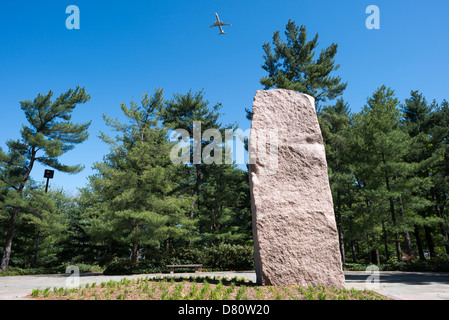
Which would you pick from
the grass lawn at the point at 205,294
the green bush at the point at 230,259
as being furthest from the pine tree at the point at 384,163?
the grass lawn at the point at 205,294

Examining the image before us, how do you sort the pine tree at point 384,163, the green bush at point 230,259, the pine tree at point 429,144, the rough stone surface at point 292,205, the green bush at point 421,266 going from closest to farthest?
the rough stone surface at point 292,205
the green bush at point 421,266
the pine tree at point 384,163
the green bush at point 230,259
the pine tree at point 429,144

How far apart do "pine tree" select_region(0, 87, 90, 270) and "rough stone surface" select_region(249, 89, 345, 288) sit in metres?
13.5

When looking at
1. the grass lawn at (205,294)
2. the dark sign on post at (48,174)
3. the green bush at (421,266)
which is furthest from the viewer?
the dark sign on post at (48,174)

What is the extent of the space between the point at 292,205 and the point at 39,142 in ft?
48.6

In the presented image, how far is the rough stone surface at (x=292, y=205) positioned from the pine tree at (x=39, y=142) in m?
13.5

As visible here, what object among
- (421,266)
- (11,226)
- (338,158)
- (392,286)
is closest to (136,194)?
(11,226)

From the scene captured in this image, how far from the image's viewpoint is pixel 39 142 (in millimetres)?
14383

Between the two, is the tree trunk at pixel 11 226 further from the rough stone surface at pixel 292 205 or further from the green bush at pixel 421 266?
the green bush at pixel 421 266

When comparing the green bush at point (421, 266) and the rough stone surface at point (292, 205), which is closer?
the rough stone surface at point (292, 205)

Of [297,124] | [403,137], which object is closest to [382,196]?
[403,137]

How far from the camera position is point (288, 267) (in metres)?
5.27

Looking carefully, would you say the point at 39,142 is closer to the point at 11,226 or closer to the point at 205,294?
the point at 11,226

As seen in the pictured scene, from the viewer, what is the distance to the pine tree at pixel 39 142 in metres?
14.1
